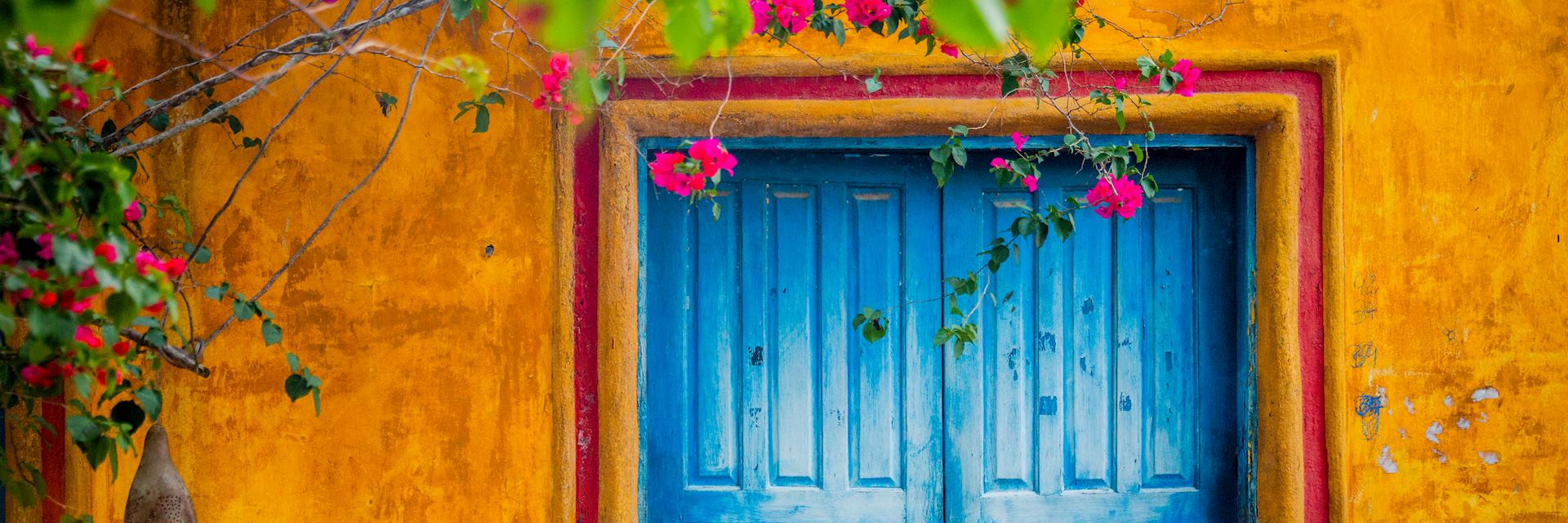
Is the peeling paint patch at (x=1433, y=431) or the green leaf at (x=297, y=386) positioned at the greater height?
the green leaf at (x=297, y=386)

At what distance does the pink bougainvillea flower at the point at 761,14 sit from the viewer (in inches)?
96.0

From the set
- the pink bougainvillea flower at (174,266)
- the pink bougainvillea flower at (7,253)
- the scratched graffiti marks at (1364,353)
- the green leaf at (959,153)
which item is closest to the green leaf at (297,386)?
the pink bougainvillea flower at (174,266)

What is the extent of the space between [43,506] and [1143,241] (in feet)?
9.96

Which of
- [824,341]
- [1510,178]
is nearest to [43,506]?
[824,341]

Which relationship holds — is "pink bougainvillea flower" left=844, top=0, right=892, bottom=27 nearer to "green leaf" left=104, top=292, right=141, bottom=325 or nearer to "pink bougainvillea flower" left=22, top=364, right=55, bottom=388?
"green leaf" left=104, top=292, right=141, bottom=325

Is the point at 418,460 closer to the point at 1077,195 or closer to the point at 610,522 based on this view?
the point at 610,522

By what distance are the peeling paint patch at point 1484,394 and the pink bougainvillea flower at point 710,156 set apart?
6.88 feet

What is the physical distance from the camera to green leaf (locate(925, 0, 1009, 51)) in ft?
2.53

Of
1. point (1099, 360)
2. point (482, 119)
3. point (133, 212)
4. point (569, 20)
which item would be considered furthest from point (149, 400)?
point (1099, 360)

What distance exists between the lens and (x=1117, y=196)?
2.58 m

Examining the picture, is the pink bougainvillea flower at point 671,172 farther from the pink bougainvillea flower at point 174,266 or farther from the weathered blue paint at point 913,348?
the pink bougainvillea flower at point 174,266

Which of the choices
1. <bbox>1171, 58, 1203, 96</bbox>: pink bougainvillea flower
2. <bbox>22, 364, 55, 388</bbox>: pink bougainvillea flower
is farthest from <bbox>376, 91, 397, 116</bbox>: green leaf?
<bbox>1171, 58, 1203, 96</bbox>: pink bougainvillea flower

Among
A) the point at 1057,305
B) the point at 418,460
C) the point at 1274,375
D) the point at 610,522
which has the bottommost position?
the point at 610,522

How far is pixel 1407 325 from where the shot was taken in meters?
2.89
